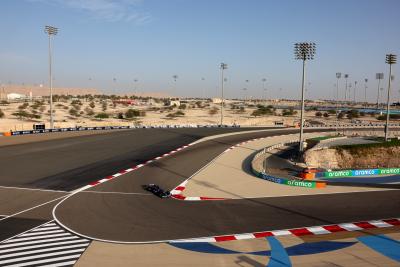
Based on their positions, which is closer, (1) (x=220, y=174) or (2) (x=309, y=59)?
(1) (x=220, y=174)

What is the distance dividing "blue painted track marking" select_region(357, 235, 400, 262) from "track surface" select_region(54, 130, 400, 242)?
7.76ft

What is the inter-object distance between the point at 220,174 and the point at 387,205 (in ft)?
43.3

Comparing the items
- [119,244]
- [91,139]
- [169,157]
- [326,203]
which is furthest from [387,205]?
[91,139]

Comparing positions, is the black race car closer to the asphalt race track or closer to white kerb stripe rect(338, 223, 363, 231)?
the asphalt race track

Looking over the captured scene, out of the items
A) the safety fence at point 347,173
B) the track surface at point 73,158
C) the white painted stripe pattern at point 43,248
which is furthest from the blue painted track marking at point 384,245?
the track surface at point 73,158

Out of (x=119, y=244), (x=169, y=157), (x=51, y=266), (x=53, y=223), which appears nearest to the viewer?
(x=51, y=266)

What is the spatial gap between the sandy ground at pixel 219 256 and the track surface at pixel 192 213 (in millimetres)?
1107

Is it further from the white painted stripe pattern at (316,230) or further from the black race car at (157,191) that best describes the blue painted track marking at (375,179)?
the black race car at (157,191)

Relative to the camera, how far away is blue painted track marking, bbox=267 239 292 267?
42.8 ft

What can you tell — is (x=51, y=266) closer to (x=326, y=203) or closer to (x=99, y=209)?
(x=99, y=209)

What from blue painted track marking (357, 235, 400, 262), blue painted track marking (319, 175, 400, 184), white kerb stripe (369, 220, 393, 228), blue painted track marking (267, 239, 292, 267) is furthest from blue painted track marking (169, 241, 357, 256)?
blue painted track marking (319, 175, 400, 184)

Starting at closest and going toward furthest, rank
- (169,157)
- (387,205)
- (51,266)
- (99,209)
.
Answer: (51,266), (99,209), (387,205), (169,157)

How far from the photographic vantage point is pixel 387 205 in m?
21.1

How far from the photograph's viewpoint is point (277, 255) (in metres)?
13.9
